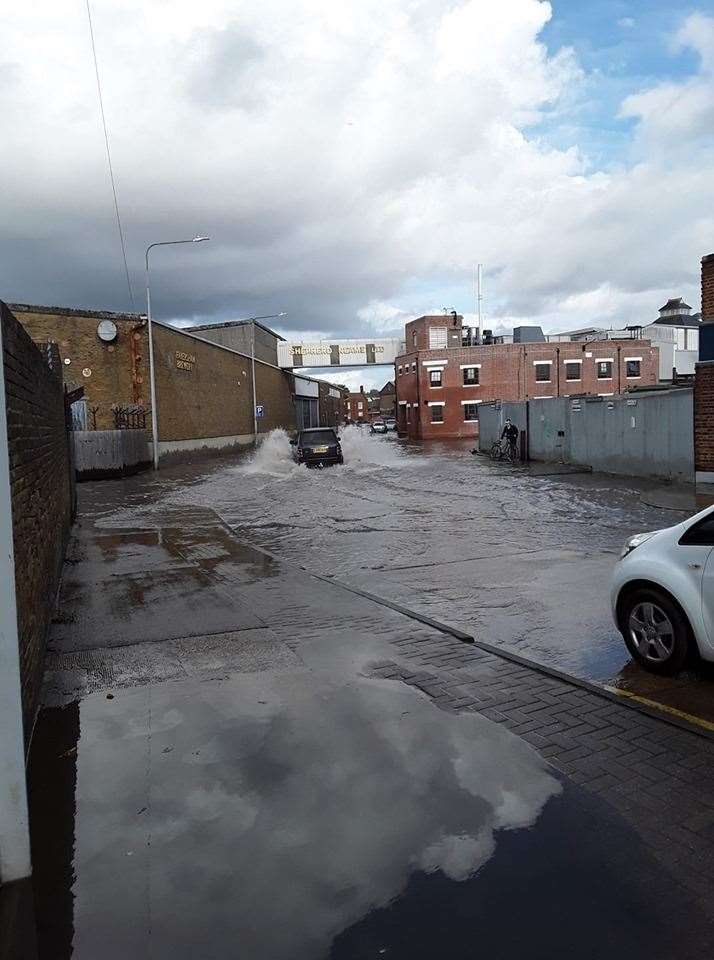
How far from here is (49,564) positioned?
7609 mm

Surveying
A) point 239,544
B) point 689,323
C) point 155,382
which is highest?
point 689,323

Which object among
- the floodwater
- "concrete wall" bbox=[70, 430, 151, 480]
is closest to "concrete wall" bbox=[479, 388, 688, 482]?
the floodwater

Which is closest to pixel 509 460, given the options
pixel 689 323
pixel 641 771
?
pixel 641 771

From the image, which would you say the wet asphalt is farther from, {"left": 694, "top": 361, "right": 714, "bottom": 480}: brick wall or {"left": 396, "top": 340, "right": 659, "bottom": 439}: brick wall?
{"left": 396, "top": 340, "right": 659, "bottom": 439}: brick wall

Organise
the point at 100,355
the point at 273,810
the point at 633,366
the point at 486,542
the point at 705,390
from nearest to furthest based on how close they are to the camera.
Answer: the point at 273,810
the point at 486,542
the point at 705,390
the point at 100,355
the point at 633,366

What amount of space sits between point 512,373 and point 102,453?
124ft

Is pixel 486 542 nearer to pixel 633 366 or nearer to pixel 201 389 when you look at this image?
pixel 201 389

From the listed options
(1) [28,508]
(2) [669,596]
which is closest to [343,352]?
(1) [28,508]

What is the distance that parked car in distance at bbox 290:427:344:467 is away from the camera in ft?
102

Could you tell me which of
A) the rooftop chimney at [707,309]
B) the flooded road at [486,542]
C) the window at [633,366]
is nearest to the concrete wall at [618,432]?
the flooded road at [486,542]

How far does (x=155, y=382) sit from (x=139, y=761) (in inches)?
1275

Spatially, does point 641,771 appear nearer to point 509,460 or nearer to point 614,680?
point 614,680

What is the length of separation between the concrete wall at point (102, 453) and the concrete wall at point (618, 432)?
56.3 ft

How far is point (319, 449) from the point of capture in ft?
102
